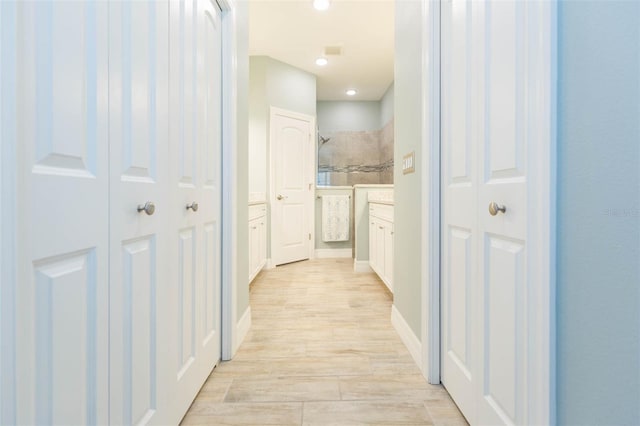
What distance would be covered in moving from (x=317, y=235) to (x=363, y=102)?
8.53 ft

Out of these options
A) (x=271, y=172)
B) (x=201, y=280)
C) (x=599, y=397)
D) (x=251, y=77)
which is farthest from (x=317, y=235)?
(x=599, y=397)

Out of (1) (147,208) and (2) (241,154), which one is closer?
(1) (147,208)

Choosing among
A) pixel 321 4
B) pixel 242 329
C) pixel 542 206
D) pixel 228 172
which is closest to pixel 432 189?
pixel 542 206

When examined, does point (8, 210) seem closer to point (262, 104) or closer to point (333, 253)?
point (262, 104)

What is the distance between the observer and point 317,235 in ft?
17.3

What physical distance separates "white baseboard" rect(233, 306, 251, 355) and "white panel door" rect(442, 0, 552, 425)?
108 cm

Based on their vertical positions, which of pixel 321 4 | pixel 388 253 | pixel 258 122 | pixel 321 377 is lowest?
pixel 321 377

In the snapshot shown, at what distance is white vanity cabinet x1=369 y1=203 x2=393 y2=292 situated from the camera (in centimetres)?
311

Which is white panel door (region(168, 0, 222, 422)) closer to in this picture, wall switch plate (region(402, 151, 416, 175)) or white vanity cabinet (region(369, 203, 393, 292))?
wall switch plate (region(402, 151, 416, 175))

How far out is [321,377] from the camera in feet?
5.58

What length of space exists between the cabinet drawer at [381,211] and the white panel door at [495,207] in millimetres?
1518

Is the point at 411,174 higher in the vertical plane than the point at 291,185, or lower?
lower

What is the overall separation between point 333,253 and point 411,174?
343 cm

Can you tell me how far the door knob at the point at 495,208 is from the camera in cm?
106
